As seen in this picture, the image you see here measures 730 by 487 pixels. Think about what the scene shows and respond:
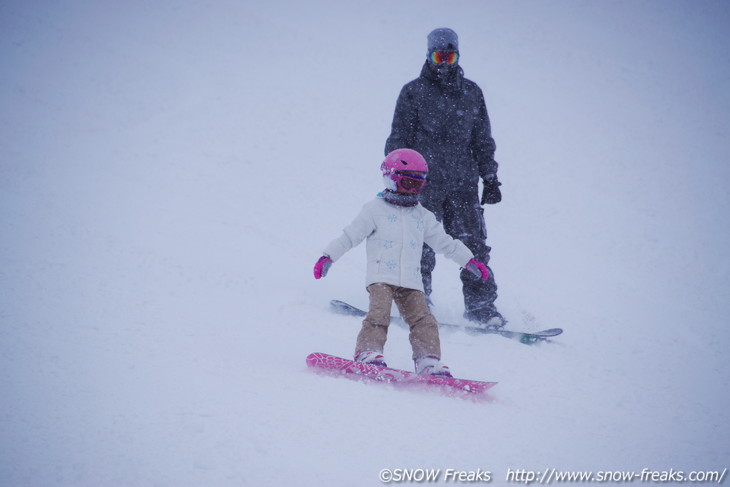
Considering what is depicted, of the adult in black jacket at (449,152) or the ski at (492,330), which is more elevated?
the adult in black jacket at (449,152)

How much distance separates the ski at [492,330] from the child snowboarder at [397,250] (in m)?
0.98

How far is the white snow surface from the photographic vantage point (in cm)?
222

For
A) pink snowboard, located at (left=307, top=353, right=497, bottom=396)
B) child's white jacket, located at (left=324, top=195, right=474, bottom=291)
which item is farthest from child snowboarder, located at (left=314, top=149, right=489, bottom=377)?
pink snowboard, located at (left=307, top=353, right=497, bottom=396)

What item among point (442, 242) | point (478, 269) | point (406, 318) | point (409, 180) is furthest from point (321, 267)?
point (478, 269)

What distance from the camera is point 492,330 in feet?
14.3

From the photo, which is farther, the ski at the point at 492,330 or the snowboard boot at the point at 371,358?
the ski at the point at 492,330

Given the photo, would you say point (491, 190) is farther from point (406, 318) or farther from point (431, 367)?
point (431, 367)

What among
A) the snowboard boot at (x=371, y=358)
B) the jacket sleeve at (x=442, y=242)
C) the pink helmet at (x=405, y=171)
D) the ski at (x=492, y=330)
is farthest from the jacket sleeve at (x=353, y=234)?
the ski at (x=492, y=330)

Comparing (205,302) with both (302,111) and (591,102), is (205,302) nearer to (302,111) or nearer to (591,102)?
(302,111)

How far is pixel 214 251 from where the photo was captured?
236 inches

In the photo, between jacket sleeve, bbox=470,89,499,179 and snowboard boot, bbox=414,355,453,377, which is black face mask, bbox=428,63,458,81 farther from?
snowboard boot, bbox=414,355,453,377

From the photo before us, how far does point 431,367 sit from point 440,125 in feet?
8.11

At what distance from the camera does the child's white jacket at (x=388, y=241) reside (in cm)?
338

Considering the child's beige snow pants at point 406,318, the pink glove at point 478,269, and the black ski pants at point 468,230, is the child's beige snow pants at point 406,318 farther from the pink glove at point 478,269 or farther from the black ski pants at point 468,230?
the black ski pants at point 468,230
